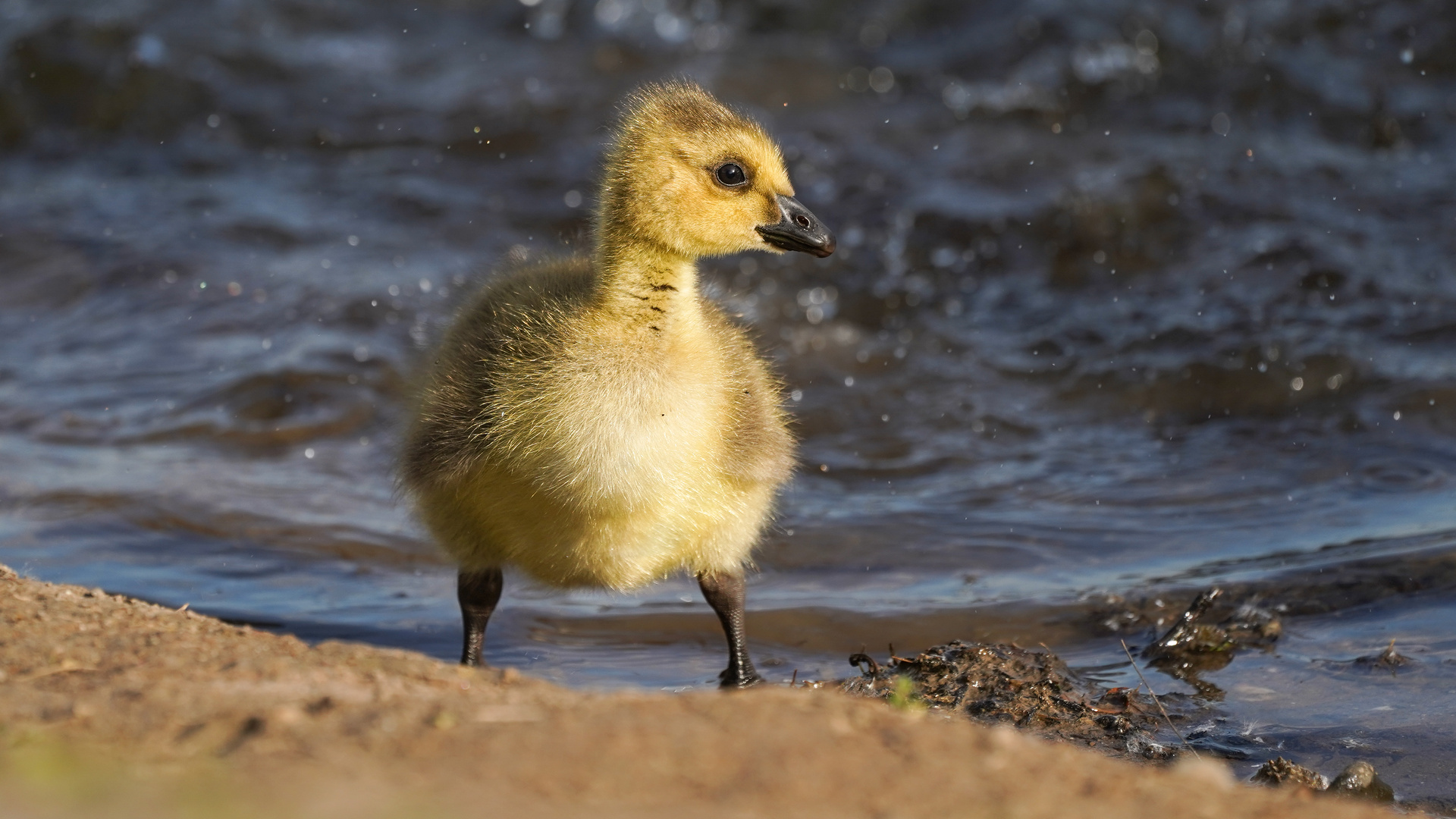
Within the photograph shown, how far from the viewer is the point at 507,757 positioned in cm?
314

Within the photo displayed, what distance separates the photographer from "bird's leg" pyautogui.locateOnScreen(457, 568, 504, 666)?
221 inches

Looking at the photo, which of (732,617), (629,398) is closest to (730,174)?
(629,398)

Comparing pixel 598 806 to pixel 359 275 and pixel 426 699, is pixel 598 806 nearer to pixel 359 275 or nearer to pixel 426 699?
pixel 426 699

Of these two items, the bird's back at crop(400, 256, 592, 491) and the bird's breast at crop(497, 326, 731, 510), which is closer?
the bird's breast at crop(497, 326, 731, 510)

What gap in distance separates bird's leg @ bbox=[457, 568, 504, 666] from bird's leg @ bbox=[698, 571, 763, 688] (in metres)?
0.76

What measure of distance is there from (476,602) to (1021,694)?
199 centimetres

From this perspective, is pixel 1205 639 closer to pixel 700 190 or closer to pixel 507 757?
pixel 700 190

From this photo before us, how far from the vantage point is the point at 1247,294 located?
998 cm

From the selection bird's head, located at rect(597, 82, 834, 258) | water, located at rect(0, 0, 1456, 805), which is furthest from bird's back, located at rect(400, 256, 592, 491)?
water, located at rect(0, 0, 1456, 805)

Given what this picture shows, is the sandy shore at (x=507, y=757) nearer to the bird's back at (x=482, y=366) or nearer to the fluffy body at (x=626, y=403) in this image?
the fluffy body at (x=626, y=403)

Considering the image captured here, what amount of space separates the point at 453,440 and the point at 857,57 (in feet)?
35.7

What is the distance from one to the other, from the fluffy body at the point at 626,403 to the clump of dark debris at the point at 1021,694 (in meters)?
0.79

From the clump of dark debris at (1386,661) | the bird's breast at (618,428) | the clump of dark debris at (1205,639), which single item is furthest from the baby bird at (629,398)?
the clump of dark debris at (1386,661)

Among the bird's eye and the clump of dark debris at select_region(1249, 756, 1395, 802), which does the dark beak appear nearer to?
the bird's eye
